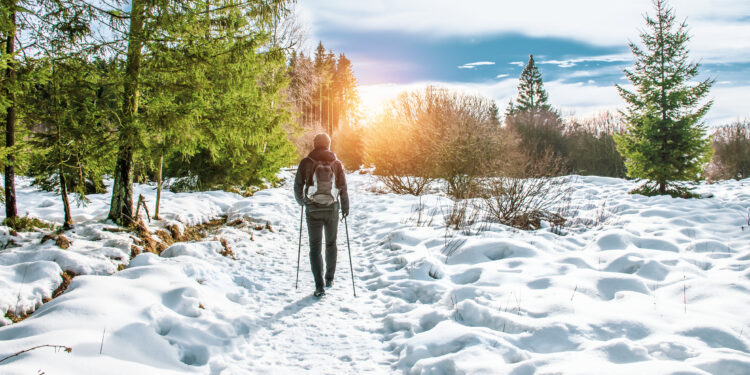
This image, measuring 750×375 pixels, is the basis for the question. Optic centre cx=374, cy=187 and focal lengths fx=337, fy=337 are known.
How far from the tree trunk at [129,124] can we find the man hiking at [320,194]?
280 centimetres

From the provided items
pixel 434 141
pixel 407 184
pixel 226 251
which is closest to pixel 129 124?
pixel 226 251

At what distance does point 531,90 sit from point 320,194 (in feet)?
157

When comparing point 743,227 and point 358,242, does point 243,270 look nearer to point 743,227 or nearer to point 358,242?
point 358,242

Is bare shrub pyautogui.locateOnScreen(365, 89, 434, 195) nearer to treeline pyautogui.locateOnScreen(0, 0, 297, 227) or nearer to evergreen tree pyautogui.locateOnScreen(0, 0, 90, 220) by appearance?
treeline pyautogui.locateOnScreen(0, 0, 297, 227)

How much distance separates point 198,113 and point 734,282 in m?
7.54

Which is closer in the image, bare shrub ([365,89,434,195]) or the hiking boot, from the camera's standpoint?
the hiking boot

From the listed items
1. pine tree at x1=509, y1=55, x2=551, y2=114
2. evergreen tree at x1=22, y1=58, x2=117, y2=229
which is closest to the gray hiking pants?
evergreen tree at x1=22, y1=58, x2=117, y2=229

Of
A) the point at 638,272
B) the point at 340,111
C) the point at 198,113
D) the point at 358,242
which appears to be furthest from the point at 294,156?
the point at 340,111

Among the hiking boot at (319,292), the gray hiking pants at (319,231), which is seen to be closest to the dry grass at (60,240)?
the gray hiking pants at (319,231)

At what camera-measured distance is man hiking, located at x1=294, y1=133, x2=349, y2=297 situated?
4797 mm

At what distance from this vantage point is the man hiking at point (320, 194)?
480cm

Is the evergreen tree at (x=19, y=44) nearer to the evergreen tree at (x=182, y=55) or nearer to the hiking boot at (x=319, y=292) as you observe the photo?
the evergreen tree at (x=182, y=55)

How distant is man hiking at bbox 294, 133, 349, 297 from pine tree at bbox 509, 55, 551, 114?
4544 centimetres

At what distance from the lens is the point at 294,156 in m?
13.8
